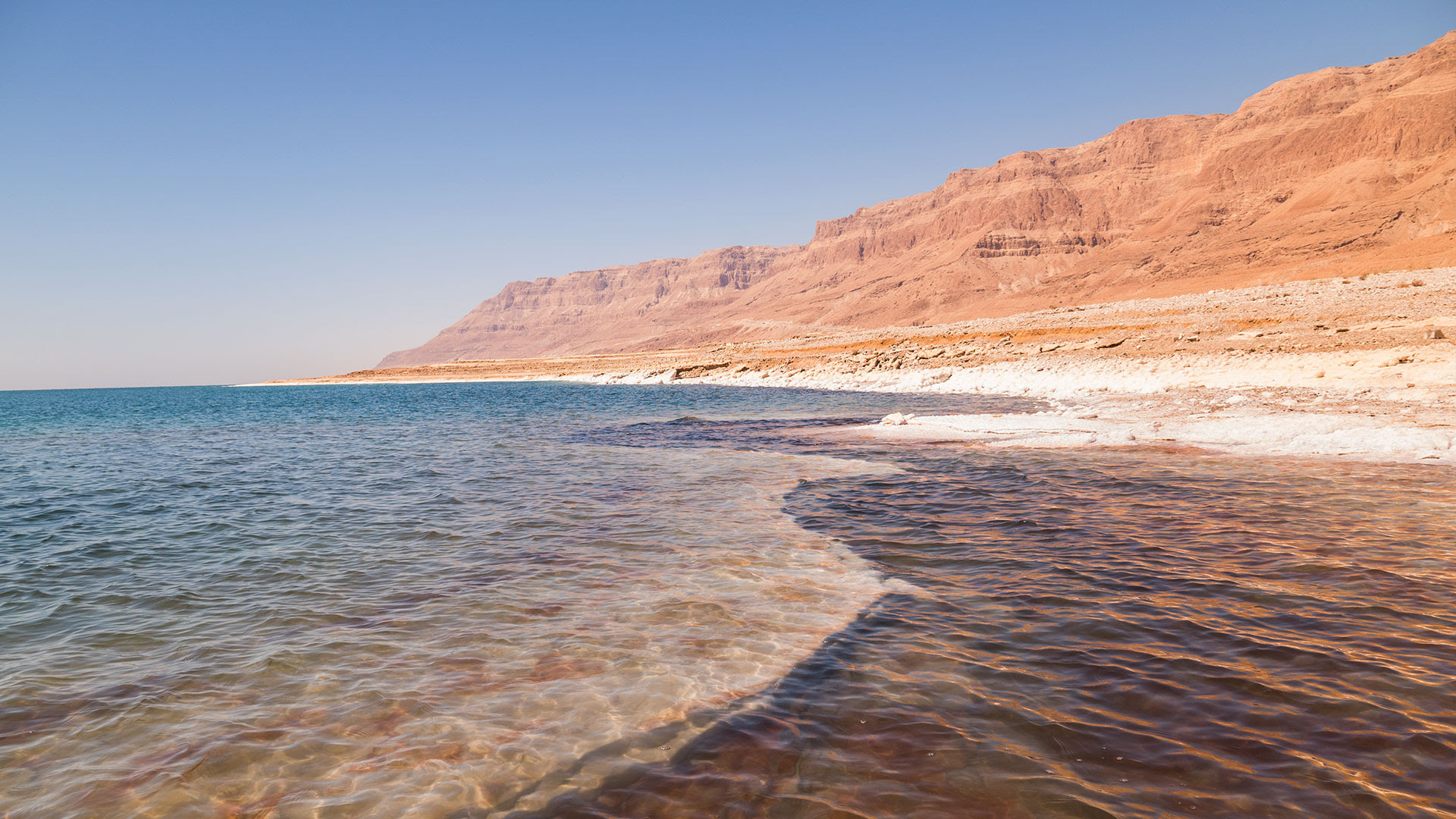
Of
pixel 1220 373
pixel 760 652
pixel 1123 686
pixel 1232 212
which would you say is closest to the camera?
pixel 1123 686

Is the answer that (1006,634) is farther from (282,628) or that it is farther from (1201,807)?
(282,628)

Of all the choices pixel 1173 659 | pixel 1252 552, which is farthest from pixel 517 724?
pixel 1252 552

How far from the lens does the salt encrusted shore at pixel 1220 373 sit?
50.0 feet

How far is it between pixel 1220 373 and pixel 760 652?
2774 centimetres

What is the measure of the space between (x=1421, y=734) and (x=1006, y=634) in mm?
2619

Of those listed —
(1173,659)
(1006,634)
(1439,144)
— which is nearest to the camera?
(1173,659)

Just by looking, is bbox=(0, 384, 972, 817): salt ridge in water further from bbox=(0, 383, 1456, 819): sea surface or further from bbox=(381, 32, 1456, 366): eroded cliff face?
bbox=(381, 32, 1456, 366): eroded cliff face

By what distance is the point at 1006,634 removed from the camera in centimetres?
609

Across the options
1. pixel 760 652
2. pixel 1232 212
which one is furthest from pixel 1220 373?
pixel 1232 212

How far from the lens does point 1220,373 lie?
26.1m

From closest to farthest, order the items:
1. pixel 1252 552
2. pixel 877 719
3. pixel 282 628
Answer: pixel 877 719 → pixel 282 628 → pixel 1252 552

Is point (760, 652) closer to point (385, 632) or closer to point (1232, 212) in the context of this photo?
point (385, 632)

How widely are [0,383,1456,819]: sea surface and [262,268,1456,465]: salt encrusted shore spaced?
324cm

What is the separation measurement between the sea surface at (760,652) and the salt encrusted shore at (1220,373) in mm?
3242
